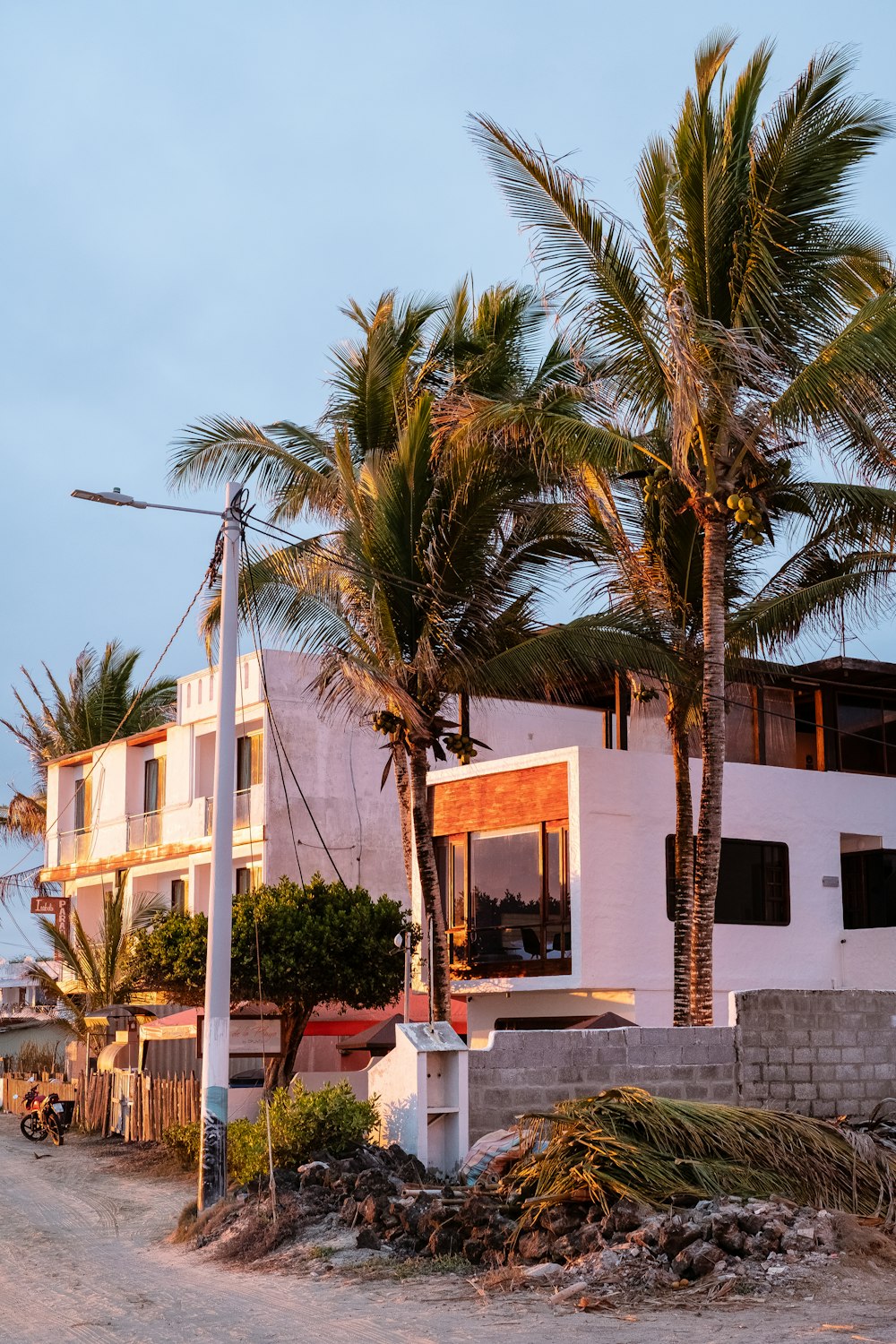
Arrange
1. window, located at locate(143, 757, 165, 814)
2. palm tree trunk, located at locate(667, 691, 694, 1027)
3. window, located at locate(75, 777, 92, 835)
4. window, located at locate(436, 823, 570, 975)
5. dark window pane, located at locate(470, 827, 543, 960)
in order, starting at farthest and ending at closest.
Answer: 1. window, located at locate(75, 777, 92, 835)
2. window, located at locate(143, 757, 165, 814)
3. dark window pane, located at locate(470, 827, 543, 960)
4. window, located at locate(436, 823, 570, 975)
5. palm tree trunk, located at locate(667, 691, 694, 1027)

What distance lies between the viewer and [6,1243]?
14.7 m

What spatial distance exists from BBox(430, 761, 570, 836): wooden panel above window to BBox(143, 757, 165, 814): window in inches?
535

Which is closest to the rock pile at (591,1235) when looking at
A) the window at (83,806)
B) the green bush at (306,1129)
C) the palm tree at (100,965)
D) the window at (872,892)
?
the green bush at (306,1129)

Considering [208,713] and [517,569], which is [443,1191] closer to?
[517,569]

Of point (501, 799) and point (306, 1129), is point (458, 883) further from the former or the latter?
point (306, 1129)

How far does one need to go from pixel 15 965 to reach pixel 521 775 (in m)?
44.2

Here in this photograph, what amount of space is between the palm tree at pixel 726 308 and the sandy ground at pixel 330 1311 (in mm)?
8466

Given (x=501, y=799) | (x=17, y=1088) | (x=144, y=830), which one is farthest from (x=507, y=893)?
(x=17, y=1088)

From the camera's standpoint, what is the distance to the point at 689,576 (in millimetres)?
21906

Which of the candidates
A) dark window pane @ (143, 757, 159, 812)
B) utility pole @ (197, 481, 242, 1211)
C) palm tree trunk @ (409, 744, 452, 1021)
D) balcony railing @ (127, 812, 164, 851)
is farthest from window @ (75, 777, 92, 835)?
utility pole @ (197, 481, 242, 1211)

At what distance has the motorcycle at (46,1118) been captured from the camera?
25.7m

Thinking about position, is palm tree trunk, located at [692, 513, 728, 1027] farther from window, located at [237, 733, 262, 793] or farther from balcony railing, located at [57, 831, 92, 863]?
balcony railing, located at [57, 831, 92, 863]

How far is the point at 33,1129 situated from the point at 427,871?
10.0 metres

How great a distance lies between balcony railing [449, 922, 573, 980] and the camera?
23844 millimetres
